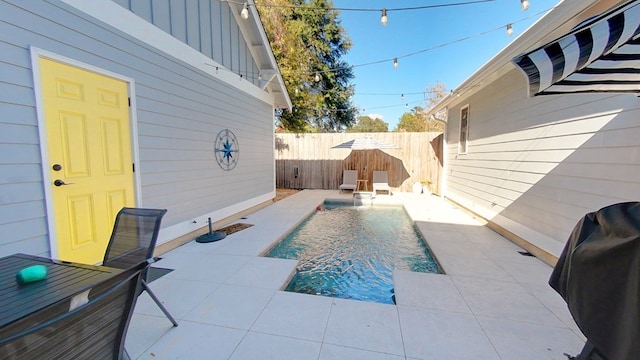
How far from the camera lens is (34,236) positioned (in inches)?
88.7

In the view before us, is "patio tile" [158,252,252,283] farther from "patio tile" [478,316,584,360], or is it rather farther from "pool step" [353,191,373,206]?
"pool step" [353,191,373,206]

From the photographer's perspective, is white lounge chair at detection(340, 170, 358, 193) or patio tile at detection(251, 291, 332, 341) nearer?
patio tile at detection(251, 291, 332, 341)

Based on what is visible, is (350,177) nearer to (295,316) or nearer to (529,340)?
→ (295,316)

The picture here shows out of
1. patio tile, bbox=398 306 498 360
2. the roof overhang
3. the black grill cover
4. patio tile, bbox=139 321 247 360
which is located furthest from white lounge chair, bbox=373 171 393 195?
the black grill cover

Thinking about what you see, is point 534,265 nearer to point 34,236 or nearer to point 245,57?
point 34,236

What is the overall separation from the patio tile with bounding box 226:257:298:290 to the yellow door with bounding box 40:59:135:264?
154 cm

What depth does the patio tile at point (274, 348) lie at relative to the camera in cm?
176

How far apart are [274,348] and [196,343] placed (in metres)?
0.57

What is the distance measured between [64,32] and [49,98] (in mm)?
668

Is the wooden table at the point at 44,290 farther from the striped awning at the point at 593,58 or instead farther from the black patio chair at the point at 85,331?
the striped awning at the point at 593,58

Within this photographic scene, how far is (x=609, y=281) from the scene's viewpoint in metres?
1.02

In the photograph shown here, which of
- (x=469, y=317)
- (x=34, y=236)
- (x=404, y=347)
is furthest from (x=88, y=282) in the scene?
(x=469, y=317)

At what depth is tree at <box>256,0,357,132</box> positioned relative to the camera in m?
11.1

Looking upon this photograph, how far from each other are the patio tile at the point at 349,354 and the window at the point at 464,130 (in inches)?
233
